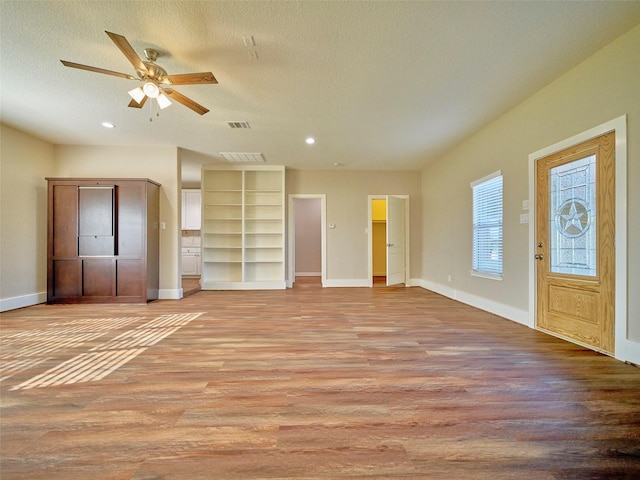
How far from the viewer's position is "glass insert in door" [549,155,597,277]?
259cm

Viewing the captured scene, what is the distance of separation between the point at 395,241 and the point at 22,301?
22.5 ft

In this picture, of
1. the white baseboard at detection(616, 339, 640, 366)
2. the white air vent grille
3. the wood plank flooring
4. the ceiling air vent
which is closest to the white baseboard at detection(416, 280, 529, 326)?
the wood plank flooring

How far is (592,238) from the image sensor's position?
2570mm

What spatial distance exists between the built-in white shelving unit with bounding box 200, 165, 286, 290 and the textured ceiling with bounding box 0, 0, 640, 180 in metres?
2.16

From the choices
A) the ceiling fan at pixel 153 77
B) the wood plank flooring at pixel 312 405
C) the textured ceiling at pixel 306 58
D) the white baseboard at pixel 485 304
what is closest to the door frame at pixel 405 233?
the white baseboard at pixel 485 304

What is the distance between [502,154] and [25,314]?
7.03 m

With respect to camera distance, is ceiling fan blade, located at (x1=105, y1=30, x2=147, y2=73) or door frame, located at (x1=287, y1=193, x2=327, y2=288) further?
door frame, located at (x1=287, y1=193, x2=327, y2=288)

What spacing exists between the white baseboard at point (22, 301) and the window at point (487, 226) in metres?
7.18

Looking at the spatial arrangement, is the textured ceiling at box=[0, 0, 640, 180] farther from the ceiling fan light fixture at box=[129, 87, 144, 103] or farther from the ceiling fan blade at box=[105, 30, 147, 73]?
the ceiling fan light fixture at box=[129, 87, 144, 103]

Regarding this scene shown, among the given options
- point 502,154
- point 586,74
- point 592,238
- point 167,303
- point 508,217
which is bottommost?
point 167,303

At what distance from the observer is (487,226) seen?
4168 millimetres

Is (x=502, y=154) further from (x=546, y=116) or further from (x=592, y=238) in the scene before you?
(x=592, y=238)

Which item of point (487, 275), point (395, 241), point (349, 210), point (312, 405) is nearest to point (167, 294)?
point (349, 210)

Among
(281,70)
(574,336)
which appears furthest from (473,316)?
(281,70)
